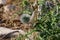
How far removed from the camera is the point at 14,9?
405 centimetres

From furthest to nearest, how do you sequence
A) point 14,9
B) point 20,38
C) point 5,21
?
point 14,9 → point 5,21 → point 20,38

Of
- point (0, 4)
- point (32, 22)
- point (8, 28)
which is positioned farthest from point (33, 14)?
→ point (0, 4)

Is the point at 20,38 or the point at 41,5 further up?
the point at 41,5

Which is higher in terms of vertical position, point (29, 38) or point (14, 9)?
point (14, 9)

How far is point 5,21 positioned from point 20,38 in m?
0.65

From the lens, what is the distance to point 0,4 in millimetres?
4234

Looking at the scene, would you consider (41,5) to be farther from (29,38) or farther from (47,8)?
(29,38)

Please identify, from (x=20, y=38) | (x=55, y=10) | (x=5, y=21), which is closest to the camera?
(x=20, y=38)

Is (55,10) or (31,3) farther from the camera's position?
(31,3)

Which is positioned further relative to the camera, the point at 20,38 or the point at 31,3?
the point at 31,3

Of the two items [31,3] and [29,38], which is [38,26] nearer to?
[29,38]

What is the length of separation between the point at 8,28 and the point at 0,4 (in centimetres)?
74

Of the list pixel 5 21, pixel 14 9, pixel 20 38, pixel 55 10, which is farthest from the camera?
pixel 14 9

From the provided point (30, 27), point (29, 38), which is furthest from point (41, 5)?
point (29, 38)
